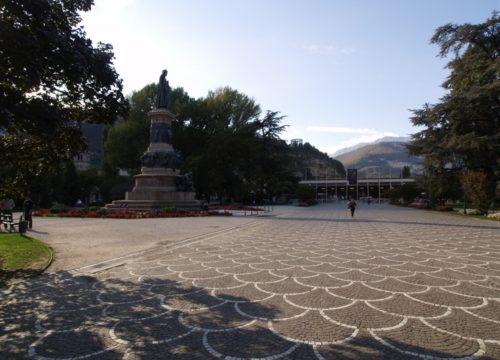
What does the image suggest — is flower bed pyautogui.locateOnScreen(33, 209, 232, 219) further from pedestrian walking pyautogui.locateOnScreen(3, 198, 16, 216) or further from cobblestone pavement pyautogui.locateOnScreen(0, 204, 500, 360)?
cobblestone pavement pyautogui.locateOnScreen(0, 204, 500, 360)

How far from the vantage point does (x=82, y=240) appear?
12.1m

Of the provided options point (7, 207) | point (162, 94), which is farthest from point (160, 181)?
point (7, 207)

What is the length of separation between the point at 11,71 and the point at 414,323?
7.64m

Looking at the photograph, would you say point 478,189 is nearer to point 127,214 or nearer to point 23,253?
point 127,214

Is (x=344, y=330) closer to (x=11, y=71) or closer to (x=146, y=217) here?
(x=11, y=71)

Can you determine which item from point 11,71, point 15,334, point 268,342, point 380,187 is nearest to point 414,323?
point 268,342

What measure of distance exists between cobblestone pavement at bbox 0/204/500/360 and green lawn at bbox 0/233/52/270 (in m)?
1.60

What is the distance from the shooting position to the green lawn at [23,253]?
804cm

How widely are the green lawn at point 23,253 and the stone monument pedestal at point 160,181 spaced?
1502 centimetres

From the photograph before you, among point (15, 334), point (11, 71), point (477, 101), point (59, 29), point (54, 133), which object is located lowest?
point (15, 334)

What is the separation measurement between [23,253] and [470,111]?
29600 mm

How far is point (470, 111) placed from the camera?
87.4ft

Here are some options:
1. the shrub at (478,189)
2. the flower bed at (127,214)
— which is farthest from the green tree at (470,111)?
the flower bed at (127,214)

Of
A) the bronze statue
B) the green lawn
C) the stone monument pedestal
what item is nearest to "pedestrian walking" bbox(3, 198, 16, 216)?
the green lawn
